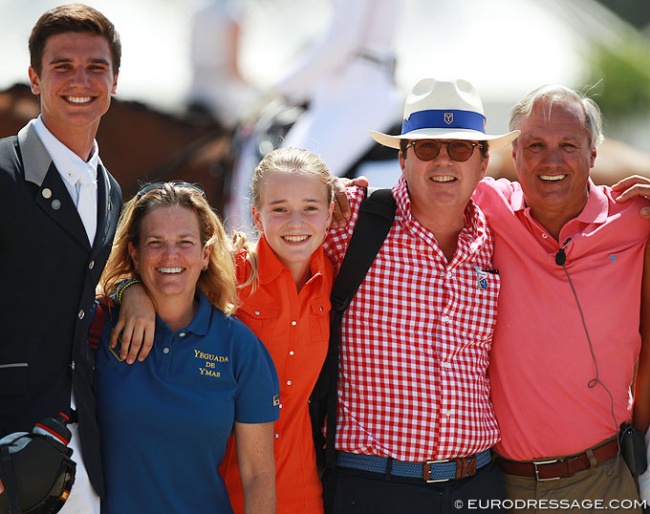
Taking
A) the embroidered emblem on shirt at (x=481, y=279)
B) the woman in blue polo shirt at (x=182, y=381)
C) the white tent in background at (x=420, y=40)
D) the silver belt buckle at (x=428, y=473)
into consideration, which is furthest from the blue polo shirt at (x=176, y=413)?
the white tent in background at (x=420, y=40)

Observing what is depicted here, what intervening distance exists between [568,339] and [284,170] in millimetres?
1112

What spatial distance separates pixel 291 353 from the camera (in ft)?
9.22

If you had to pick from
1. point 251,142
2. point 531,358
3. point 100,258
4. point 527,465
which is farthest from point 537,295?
point 251,142

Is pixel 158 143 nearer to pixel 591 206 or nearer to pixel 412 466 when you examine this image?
pixel 591 206

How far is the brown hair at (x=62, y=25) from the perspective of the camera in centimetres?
255

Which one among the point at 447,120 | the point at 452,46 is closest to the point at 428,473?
the point at 447,120

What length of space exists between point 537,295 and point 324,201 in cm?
82

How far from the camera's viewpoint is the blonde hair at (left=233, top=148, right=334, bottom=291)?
9.45 feet

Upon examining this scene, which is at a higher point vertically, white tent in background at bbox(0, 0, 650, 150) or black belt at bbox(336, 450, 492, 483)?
white tent in background at bbox(0, 0, 650, 150)

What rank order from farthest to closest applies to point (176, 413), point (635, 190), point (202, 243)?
point (635, 190), point (202, 243), point (176, 413)

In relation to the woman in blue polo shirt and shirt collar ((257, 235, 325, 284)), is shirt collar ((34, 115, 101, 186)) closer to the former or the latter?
the woman in blue polo shirt

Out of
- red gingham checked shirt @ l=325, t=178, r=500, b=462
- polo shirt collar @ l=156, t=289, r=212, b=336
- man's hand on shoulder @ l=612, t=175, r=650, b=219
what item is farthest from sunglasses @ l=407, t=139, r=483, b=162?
polo shirt collar @ l=156, t=289, r=212, b=336

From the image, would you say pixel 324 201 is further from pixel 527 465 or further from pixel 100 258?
pixel 527 465

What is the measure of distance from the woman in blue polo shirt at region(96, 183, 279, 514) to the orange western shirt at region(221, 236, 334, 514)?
126 mm
